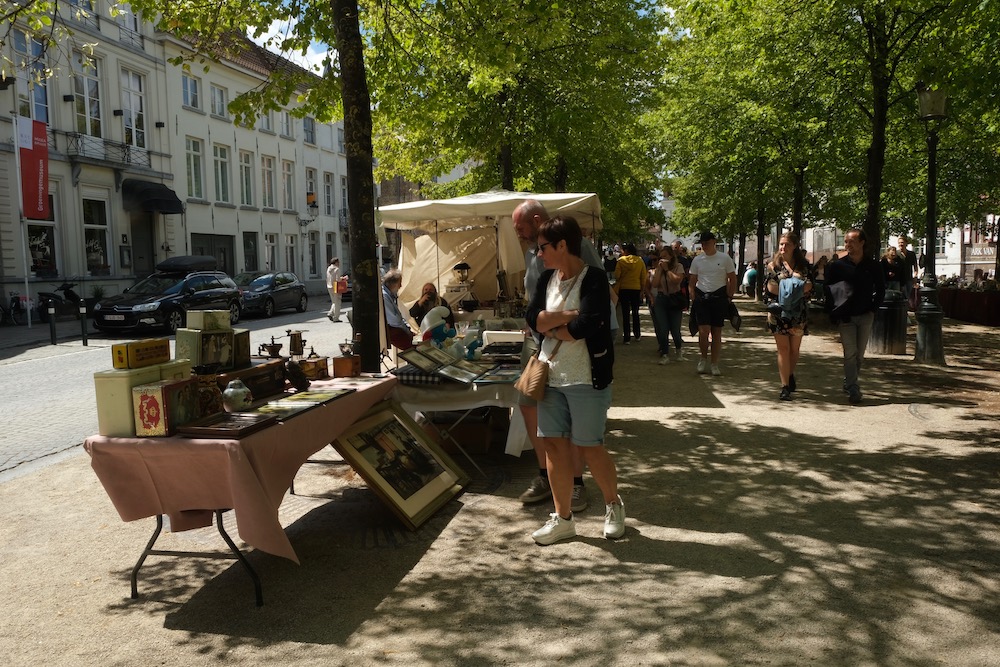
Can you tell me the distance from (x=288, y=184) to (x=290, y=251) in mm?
3373

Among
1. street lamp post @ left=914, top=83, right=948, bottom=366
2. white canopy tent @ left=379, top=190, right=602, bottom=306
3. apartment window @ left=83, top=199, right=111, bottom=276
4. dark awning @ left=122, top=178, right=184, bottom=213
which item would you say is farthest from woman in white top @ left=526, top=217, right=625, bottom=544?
dark awning @ left=122, top=178, right=184, bottom=213

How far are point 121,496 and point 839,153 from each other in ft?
55.8

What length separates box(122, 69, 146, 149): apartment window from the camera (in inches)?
1137

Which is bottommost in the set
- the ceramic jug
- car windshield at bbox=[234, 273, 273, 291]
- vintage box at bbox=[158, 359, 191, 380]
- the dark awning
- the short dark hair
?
the ceramic jug

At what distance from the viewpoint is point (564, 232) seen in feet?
14.8

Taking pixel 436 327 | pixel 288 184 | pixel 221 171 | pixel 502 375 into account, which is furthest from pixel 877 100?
pixel 288 184

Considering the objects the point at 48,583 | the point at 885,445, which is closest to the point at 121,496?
the point at 48,583

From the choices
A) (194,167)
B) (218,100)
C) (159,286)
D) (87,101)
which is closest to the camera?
(159,286)

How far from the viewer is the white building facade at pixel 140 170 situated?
2456cm

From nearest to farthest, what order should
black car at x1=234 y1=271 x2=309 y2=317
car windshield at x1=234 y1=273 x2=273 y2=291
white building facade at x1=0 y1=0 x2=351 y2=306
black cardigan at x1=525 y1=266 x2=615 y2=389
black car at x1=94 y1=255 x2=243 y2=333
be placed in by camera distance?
black cardigan at x1=525 y1=266 x2=615 y2=389, black car at x1=94 y1=255 x2=243 y2=333, black car at x1=234 y1=271 x2=309 y2=317, white building facade at x1=0 y1=0 x2=351 y2=306, car windshield at x1=234 y1=273 x2=273 y2=291

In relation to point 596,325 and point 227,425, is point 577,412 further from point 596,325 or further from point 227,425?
point 227,425

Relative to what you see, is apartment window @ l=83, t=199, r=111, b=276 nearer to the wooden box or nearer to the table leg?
the wooden box

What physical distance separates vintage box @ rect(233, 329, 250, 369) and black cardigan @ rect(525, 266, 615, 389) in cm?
173

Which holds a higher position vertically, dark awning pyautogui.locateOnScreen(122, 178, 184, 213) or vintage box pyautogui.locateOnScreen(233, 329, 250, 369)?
dark awning pyautogui.locateOnScreen(122, 178, 184, 213)
